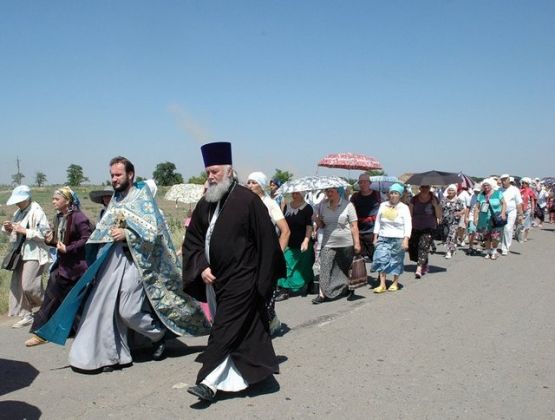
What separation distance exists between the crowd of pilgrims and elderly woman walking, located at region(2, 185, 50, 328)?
12 millimetres

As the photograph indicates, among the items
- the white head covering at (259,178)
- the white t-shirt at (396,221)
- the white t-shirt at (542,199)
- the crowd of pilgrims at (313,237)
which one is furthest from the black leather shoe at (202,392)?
the white t-shirt at (542,199)

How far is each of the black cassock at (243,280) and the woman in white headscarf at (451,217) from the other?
924cm

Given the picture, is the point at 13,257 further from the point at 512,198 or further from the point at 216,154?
the point at 512,198

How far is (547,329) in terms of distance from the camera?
20.6ft

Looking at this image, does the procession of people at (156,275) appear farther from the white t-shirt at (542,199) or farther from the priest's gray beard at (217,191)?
the white t-shirt at (542,199)

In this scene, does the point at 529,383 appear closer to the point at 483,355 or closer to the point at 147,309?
the point at 483,355

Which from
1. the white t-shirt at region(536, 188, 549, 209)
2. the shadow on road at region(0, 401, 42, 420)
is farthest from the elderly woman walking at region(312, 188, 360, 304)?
the white t-shirt at region(536, 188, 549, 209)

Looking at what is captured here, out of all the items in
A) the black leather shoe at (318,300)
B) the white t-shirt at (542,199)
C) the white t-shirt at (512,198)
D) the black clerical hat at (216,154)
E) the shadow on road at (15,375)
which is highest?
the black clerical hat at (216,154)

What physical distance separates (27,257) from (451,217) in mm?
10328

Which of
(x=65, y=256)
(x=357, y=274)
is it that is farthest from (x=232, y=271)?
(x=357, y=274)

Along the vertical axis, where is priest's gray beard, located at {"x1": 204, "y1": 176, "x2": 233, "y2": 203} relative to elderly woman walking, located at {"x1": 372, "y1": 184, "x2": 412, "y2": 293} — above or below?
above

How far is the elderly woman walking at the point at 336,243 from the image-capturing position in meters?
7.96

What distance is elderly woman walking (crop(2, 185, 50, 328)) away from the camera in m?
6.95

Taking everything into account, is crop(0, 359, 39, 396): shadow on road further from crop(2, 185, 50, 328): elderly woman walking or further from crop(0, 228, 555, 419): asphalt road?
crop(2, 185, 50, 328): elderly woman walking
